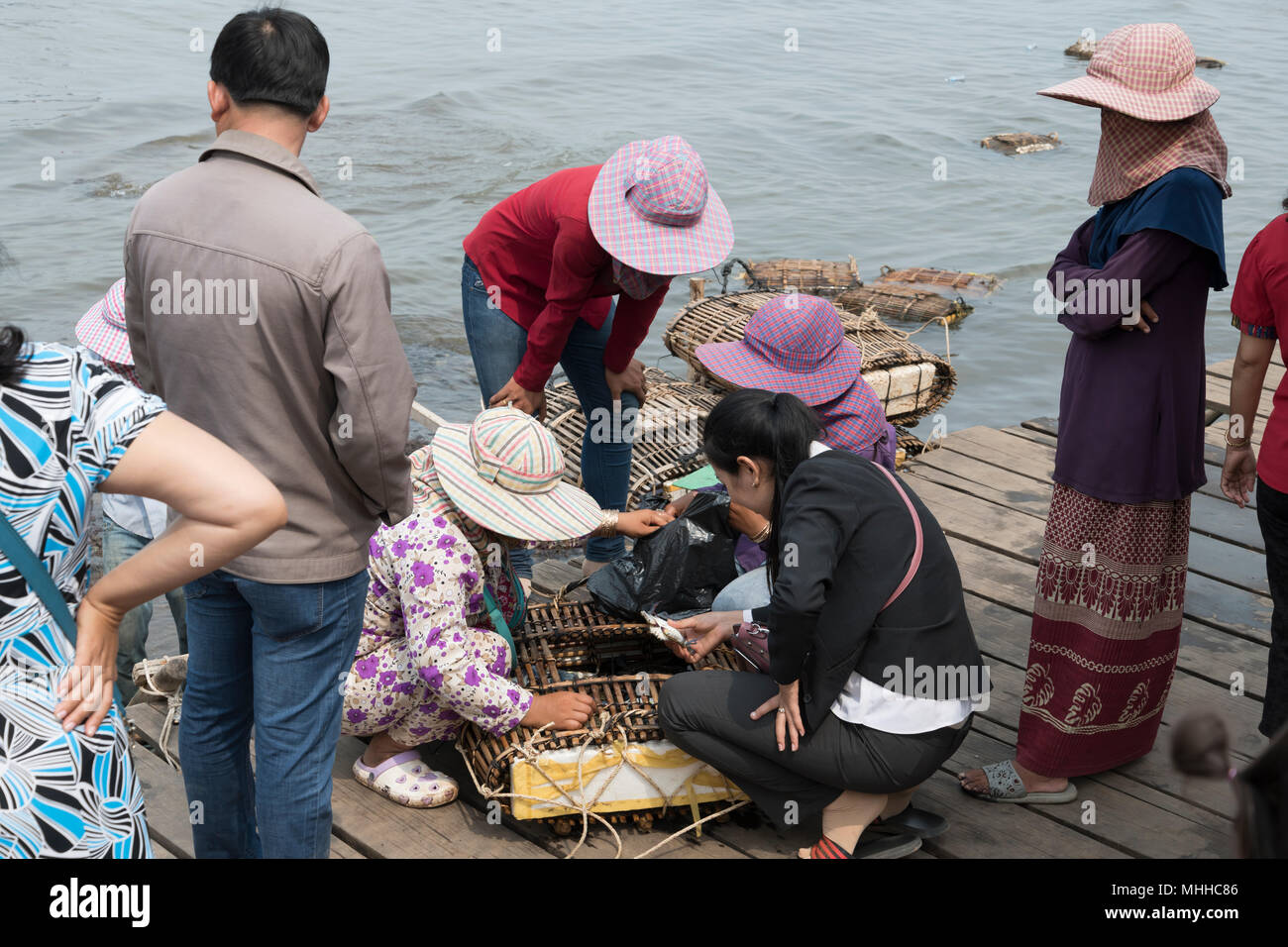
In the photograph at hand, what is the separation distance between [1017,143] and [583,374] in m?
13.3

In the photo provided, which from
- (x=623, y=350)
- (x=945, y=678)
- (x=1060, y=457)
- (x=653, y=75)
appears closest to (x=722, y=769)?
(x=945, y=678)

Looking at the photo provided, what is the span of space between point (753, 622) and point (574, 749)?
2.08 ft

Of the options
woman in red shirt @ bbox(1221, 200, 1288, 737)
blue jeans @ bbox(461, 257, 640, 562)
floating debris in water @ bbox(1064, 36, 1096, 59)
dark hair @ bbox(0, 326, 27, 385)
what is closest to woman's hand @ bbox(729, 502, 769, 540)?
blue jeans @ bbox(461, 257, 640, 562)

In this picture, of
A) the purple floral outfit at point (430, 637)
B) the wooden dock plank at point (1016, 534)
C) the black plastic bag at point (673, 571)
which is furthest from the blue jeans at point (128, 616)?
the wooden dock plank at point (1016, 534)

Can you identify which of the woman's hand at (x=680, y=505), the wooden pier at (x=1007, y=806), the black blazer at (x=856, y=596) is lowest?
the wooden pier at (x=1007, y=806)

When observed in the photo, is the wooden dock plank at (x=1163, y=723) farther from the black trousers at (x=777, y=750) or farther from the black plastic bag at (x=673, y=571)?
the black plastic bag at (x=673, y=571)

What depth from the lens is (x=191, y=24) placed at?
18250mm

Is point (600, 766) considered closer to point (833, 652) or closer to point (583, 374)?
point (833, 652)

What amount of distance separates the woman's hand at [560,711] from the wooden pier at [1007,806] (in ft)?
0.94

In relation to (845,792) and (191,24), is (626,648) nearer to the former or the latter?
(845,792)

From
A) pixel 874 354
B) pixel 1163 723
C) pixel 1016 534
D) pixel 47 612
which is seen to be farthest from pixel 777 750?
pixel 874 354

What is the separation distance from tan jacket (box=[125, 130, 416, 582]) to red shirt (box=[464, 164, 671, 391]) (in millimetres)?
1445

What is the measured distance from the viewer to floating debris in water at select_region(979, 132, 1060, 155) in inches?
627

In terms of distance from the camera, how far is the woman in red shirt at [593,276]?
368 centimetres
